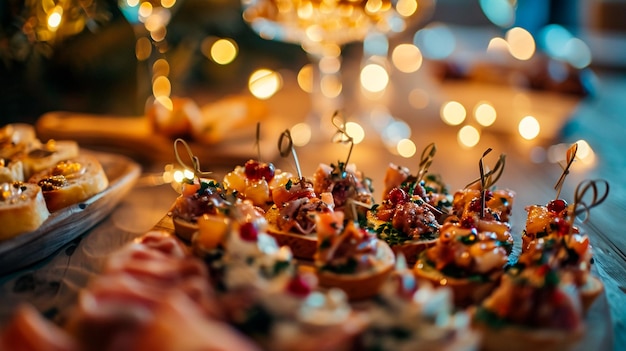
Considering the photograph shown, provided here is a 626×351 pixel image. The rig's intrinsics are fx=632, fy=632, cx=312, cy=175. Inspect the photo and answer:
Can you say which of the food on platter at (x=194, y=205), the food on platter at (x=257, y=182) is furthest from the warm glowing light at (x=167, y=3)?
the food on platter at (x=194, y=205)

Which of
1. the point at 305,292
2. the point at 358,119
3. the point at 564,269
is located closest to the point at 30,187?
the point at 305,292

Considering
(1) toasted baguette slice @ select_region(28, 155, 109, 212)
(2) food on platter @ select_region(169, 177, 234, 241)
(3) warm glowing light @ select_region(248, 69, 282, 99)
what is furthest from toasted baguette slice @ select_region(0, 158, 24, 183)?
(3) warm glowing light @ select_region(248, 69, 282, 99)

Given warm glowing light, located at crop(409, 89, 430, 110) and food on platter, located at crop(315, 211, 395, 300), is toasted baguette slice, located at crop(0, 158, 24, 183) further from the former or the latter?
warm glowing light, located at crop(409, 89, 430, 110)

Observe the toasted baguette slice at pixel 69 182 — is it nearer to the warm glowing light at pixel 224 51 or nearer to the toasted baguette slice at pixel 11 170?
the toasted baguette slice at pixel 11 170

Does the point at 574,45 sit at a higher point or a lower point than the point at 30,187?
higher

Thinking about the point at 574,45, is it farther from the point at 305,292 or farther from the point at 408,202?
the point at 305,292
